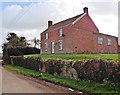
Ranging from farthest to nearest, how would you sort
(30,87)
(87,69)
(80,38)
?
(80,38) < (87,69) < (30,87)

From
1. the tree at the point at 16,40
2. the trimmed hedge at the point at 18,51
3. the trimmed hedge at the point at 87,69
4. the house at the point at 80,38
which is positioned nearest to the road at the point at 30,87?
the trimmed hedge at the point at 87,69

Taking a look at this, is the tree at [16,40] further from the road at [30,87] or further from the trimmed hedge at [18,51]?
the road at [30,87]

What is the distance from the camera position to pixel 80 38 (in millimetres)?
41500

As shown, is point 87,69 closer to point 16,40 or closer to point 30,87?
point 30,87

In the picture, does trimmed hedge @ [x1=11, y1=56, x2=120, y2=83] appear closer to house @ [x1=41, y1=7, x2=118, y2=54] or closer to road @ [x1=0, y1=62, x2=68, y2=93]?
road @ [x1=0, y1=62, x2=68, y2=93]

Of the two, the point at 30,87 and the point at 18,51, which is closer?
the point at 30,87

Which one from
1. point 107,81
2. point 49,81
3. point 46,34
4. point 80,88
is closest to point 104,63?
point 107,81

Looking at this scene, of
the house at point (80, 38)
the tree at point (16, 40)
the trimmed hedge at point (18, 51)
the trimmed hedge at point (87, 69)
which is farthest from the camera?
the tree at point (16, 40)

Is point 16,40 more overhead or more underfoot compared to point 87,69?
more overhead

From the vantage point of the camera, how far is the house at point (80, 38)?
40938 millimetres

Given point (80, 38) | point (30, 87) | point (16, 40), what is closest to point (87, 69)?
point (30, 87)

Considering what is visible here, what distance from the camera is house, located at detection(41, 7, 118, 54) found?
134 ft

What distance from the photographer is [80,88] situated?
41.0ft

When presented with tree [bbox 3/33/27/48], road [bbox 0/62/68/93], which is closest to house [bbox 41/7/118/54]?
tree [bbox 3/33/27/48]
